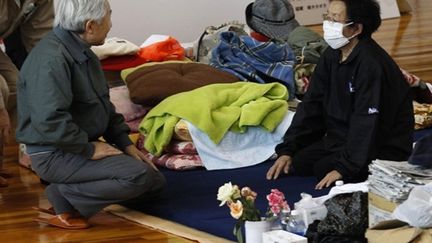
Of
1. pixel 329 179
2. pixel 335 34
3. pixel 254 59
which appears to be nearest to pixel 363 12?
pixel 335 34

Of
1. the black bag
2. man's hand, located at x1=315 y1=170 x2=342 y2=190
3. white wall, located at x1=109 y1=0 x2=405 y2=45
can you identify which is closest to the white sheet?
man's hand, located at x1=315 y1=170 x2=342 y2=190

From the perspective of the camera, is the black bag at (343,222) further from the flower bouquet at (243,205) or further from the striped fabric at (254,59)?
the striped fabric at (254,59)

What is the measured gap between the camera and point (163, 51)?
20.9 ft

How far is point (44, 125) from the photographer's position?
167 inches

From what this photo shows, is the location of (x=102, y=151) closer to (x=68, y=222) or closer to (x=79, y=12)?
(x=68, y=222)

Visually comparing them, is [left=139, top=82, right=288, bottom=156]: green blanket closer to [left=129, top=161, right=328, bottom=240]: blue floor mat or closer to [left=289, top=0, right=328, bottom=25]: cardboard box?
[left=129, top=161, right=328, bottom=240]: blue floor mat

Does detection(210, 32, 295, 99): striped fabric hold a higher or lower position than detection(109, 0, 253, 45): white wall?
higher

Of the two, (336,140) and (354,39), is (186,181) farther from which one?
(354,39)

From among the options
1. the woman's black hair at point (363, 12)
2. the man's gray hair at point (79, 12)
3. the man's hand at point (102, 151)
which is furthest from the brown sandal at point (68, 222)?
the woman's black hair at point (363, 12)

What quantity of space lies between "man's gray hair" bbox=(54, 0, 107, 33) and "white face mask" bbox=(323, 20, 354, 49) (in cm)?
96

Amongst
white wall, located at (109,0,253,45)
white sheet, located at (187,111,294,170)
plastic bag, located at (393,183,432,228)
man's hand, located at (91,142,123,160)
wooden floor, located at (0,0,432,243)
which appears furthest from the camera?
white wall, located at (109,0,253,45)

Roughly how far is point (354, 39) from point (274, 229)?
1.18 metres

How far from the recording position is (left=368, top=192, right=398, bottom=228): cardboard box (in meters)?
3.63

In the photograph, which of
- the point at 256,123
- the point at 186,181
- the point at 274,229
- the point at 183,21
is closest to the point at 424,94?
the point at 256,123
